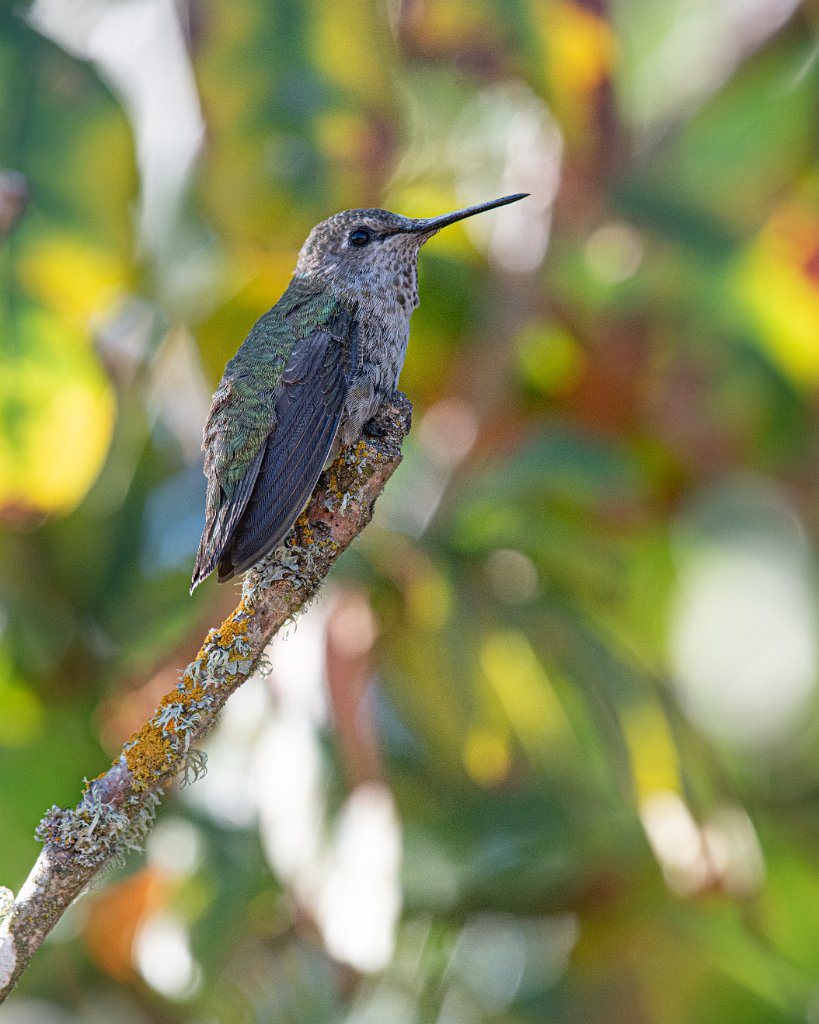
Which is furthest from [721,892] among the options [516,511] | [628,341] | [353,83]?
[353,83]

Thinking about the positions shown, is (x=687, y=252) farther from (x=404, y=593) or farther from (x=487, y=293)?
(x=404, y=593)

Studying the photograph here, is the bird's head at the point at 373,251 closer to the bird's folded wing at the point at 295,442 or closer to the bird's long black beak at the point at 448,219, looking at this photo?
the bird's long black beak at the point at 448,219

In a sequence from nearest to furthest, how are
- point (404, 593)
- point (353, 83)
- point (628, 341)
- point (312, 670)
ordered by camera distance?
1. point (353, 83)
2. point (312, 670)
3. point (404, 593)
4. point (628, 341)

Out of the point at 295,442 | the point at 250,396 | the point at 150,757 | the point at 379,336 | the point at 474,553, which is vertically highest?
the point at 474,553

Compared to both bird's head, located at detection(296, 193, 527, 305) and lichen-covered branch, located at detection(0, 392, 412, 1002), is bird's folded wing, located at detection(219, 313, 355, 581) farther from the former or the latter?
bird's head, located at detection(296, 193, 527, 305)

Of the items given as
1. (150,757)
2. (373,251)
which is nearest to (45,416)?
(373,251)

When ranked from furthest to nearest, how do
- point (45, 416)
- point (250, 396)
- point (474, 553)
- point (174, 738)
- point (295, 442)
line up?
point (474, 553), point (45, 416), point (250, 396), point (295, 442), point (174, 738)

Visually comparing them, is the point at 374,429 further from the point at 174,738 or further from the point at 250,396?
the point at 174,738
